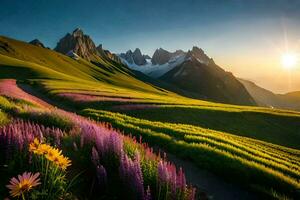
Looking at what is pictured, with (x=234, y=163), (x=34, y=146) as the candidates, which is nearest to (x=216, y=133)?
(x=234, y=163)

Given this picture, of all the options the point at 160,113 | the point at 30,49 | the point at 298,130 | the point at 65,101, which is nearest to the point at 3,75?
the point at 65,101

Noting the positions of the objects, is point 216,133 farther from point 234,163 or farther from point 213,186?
point 213,186

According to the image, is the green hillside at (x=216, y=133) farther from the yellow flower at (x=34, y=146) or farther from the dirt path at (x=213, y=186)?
the yellow flower at (x=34, y=146)

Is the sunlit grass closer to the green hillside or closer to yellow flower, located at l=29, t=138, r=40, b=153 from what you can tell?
the green hillside

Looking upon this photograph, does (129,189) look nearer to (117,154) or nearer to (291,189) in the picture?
(117,154)

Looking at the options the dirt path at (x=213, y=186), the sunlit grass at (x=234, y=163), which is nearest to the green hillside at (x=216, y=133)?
the sunlit grass at (x=234, y=163)

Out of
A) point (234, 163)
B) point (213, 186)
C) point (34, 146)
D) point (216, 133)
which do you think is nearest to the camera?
point (34, 146)

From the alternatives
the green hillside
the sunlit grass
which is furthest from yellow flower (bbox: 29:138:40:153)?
the sunlit grass

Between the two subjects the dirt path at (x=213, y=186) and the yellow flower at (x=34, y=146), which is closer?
the yellow flower at (x=34, y=146)

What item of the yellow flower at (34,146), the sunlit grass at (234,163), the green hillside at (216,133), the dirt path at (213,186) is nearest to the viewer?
the yellow flower at (34,146)

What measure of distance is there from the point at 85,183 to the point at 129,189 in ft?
3.48

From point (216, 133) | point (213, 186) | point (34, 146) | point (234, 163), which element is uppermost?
point (34, 146)

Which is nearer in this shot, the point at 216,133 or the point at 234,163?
the point at 234,163

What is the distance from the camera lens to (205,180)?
13.4m
